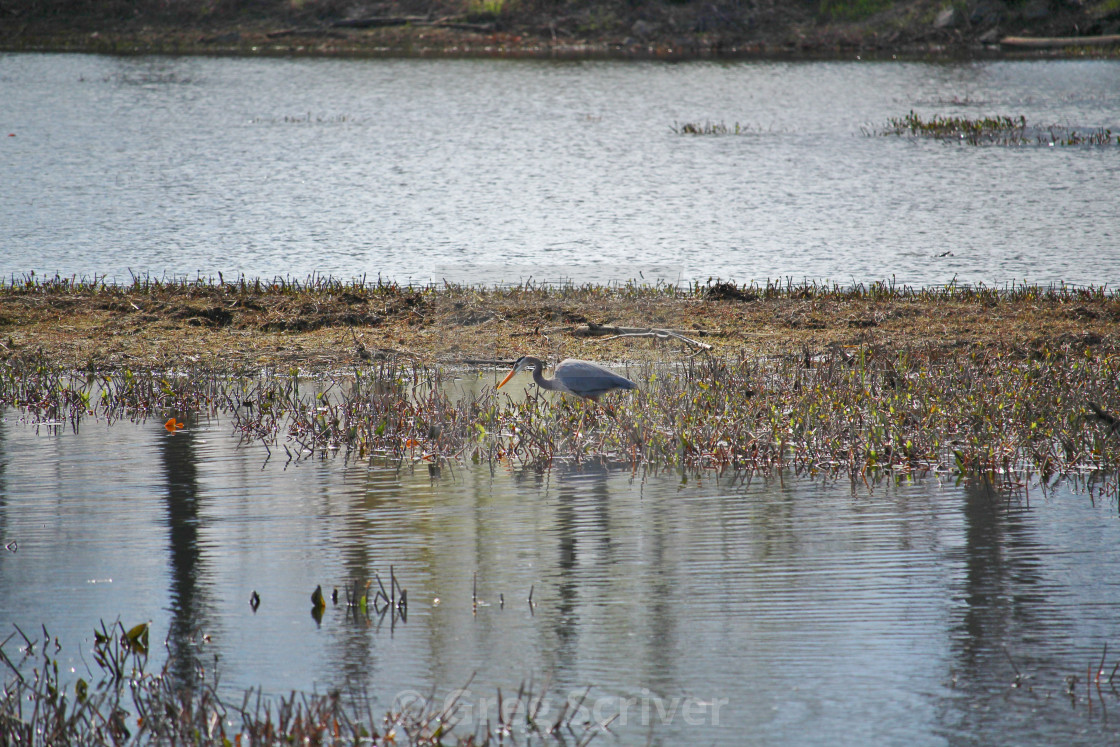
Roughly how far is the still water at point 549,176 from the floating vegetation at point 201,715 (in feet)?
21.5

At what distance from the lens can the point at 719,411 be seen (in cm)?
912

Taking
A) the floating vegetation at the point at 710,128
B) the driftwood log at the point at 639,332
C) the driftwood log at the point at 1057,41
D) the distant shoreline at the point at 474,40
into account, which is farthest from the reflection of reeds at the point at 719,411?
the driftwood log at the point at 1057,41

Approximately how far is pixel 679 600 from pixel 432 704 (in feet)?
5.06

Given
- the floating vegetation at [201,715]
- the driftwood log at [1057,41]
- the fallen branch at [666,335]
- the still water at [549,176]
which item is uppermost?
the driftwood log at [1057,41]

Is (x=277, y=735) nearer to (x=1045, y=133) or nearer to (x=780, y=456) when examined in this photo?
(x=780, y=456)

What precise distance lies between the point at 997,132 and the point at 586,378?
2482cm

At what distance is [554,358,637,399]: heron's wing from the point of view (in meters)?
8.86

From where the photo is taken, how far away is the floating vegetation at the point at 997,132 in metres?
28.6

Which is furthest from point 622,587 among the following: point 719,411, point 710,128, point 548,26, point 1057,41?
point 548,26

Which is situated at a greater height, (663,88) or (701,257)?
(663,88)

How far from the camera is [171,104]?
37938 mm

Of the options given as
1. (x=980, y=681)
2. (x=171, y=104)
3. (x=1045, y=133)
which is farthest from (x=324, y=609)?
(x=171, y=104)

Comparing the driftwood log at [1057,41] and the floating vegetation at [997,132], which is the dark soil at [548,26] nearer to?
the driftwood log at [1057,41]

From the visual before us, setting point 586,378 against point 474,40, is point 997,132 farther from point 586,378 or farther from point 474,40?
point 474,40
